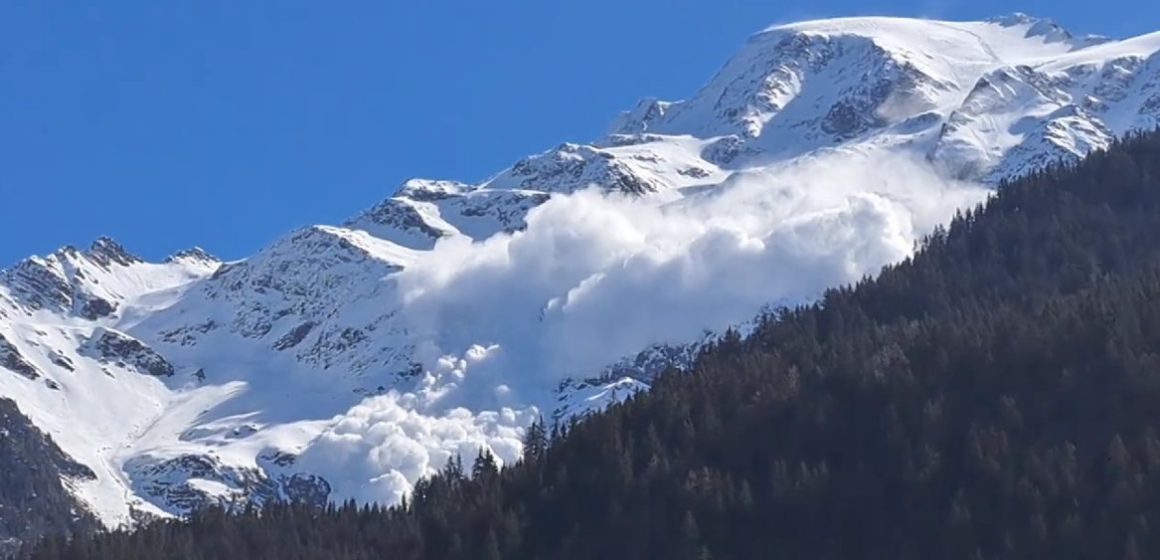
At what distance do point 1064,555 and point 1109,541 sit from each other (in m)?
3.68

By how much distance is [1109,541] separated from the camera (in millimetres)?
195750

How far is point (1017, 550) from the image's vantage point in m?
200

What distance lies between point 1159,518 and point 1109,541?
4.14 metres

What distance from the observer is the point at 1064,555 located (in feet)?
647

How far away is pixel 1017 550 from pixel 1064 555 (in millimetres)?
4034

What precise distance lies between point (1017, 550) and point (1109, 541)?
7.54 m

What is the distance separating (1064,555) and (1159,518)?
7682mm
